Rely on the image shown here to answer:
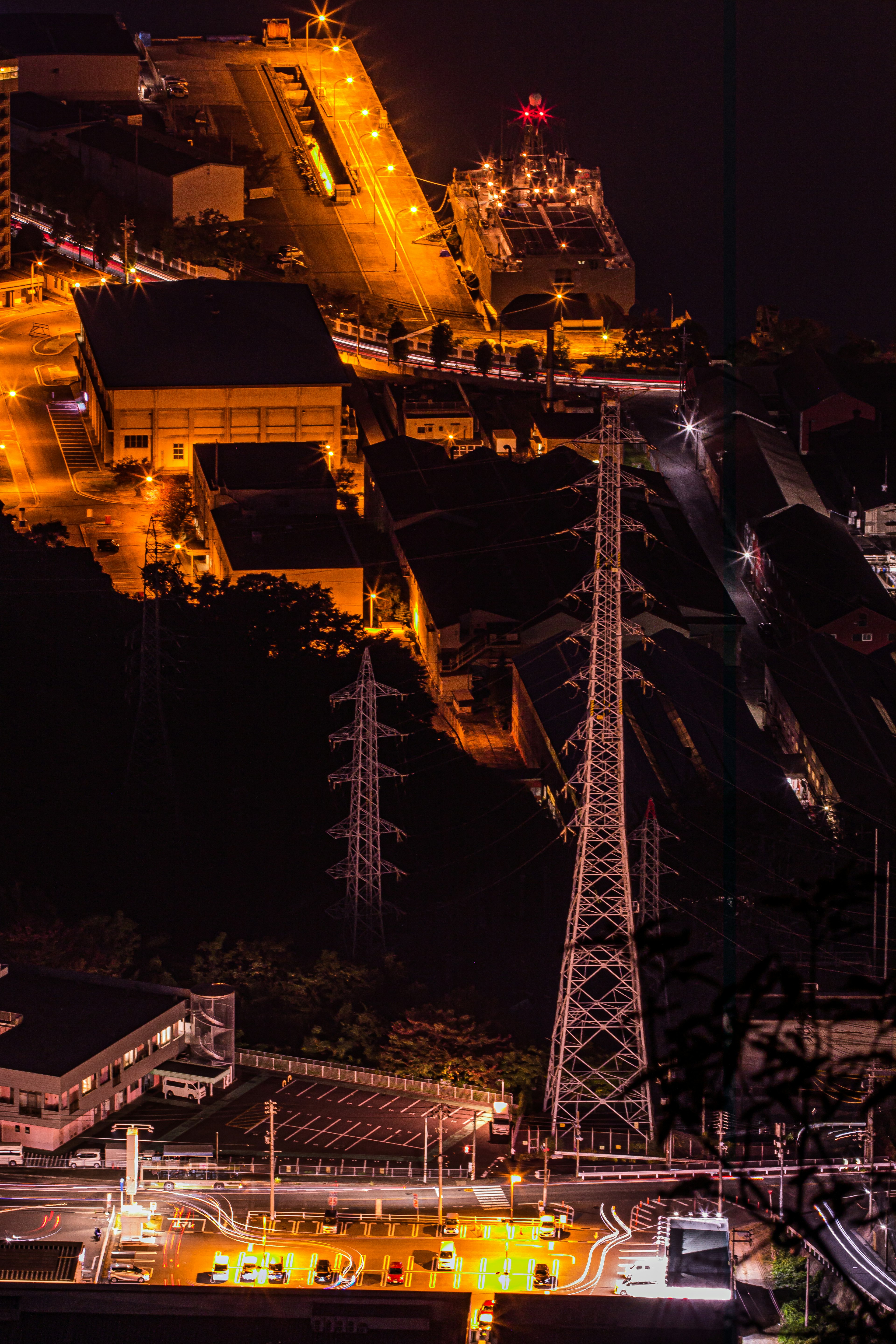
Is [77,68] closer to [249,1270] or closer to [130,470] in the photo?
[130,470]

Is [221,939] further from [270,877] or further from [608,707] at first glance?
[608,707]

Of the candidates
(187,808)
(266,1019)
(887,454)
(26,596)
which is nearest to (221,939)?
(266,1019)

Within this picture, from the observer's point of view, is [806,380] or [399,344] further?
[806,380]

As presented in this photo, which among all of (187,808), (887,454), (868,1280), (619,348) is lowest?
(868,1280)

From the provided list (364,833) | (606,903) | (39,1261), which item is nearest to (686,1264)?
(606,903)

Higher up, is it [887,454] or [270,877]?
[887,454]

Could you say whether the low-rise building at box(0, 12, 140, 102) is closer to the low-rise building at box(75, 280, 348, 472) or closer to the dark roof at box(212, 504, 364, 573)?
the low-rise building at box(75, 280, 348, 472)
